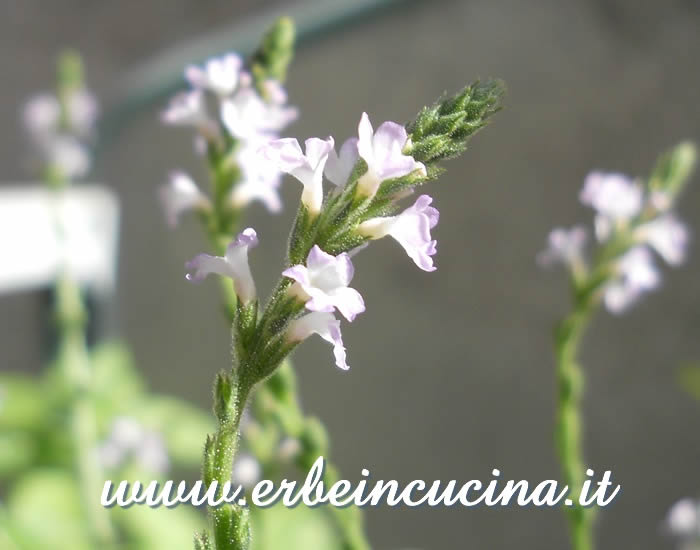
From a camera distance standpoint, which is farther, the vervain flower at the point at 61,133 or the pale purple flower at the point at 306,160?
the vervain flower at the point at 61,133

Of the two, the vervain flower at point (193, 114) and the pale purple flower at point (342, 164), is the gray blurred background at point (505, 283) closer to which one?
the vervain flower at point (193, 114)

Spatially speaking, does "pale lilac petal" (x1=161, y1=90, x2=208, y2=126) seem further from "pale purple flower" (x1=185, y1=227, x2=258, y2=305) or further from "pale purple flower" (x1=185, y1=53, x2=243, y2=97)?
"pale purple flower" (x1=185, y1=227, x2=258, y2=305)

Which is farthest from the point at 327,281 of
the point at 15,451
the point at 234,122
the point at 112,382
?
the point at 112,382

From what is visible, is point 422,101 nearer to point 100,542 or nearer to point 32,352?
point 100,542

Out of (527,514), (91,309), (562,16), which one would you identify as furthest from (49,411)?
(562,16)

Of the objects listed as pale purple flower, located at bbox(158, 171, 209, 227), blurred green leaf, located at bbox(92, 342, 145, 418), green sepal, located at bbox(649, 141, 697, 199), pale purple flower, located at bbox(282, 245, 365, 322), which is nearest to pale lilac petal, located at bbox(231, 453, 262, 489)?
pale purple flower, located at bbox(158, 171, 209, 227)

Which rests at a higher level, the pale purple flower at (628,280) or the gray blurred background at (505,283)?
the gray blurred background at (505,283)

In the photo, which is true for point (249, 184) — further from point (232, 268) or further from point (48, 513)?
point (48, 513)

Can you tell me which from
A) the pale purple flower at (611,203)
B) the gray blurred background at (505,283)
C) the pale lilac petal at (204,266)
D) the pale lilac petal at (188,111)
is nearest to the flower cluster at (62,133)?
the gray blurred background at (505,283)
